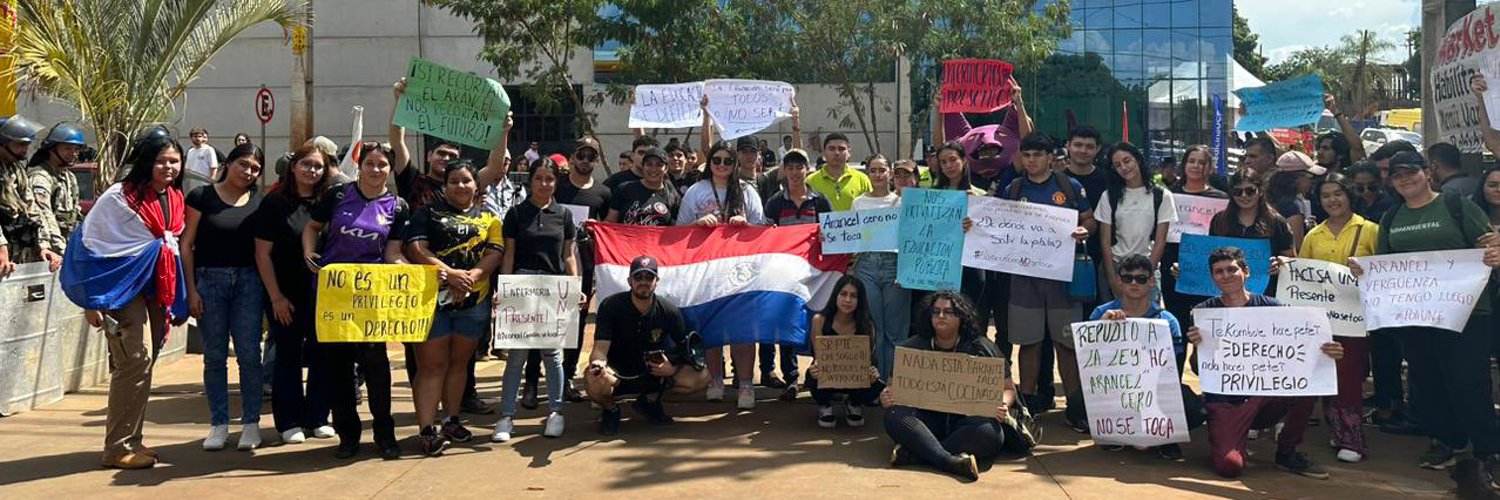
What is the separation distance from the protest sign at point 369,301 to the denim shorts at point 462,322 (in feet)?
0.65

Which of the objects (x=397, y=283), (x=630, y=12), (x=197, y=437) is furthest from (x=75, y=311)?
(x=630, y=12)

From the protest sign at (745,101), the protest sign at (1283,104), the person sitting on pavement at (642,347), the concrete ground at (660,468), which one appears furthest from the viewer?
the protest sign at (1283,104)

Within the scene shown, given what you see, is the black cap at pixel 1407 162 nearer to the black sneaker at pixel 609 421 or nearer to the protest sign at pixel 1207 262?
the protest sign at pixel 1207 262

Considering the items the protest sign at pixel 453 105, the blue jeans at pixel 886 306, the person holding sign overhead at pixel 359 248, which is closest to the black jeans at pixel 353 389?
the person holding sign overhead at pixel 359 248

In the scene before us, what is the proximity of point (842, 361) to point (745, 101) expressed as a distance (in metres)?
3.13

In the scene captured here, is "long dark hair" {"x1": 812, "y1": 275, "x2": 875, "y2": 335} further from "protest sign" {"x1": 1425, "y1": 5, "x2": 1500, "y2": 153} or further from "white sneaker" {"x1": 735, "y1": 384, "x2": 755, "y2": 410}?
"protest sign" {"x1": 1425, "y1": 5, "x2": 1500, "y2": 153}

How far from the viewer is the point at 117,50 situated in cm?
1259

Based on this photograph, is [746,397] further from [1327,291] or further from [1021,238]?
[1327,291]

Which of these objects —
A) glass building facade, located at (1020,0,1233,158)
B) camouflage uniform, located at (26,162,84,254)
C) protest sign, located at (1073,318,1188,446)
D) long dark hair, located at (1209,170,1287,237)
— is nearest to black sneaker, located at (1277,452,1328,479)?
protest sign, located at (1073,318,1188,446)

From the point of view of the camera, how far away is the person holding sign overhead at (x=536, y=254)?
733 cm

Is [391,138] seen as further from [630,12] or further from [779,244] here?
[630,12]

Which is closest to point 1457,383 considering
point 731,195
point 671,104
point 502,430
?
point 731,195

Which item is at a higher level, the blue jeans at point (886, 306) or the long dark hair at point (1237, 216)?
the long dark hair at point (1237, 216)

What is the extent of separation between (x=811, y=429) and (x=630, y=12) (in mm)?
13869
